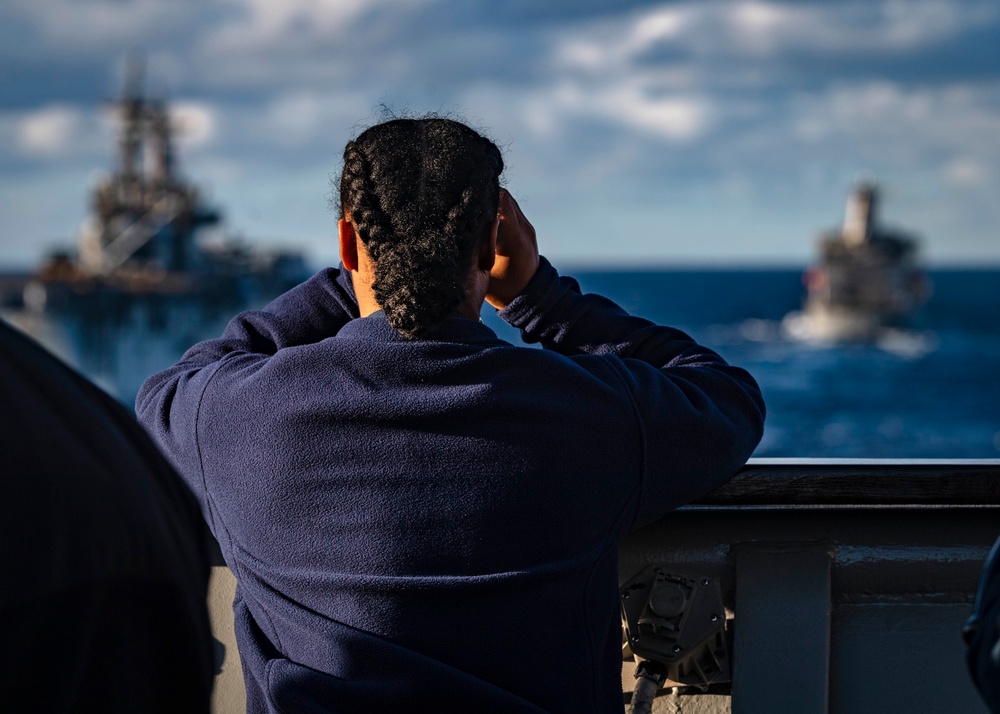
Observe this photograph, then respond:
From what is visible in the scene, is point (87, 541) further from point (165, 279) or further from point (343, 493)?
point (165, 279)

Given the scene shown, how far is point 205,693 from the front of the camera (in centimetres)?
82

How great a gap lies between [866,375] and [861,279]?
10.1m

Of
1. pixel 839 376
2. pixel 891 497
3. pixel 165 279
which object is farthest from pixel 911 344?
pixel 891 497

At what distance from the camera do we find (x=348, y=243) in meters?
1.42

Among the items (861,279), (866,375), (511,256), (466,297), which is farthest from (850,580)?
(861,279)

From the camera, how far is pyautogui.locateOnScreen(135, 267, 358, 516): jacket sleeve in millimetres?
1378

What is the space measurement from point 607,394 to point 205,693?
64 cm

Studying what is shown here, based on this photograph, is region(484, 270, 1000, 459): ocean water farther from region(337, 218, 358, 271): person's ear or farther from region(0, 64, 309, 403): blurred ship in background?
region(337, 218, 358, 271): person's ear

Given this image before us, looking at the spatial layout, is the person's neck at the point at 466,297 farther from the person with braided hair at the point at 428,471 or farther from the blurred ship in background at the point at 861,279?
the blurred ship in background at the point at 861,279

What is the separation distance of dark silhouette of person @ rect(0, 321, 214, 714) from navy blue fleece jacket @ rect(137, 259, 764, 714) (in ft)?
1.53

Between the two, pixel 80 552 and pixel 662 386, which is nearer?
pixel 80 552

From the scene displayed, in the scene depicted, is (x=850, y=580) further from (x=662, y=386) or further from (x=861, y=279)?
(x=861, y=279)

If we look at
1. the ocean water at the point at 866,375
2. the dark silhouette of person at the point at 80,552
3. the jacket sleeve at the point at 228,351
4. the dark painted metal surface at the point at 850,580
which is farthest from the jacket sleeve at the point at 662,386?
the ocean water at the point at 866,375

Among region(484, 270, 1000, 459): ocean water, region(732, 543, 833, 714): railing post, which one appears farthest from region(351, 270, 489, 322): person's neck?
region(484, 270, 1000, 459): ocean water
